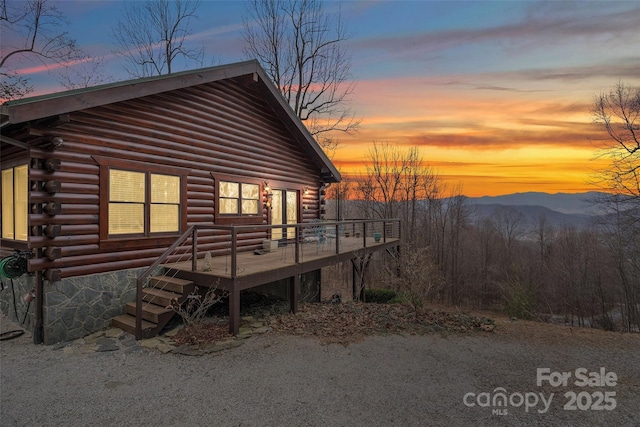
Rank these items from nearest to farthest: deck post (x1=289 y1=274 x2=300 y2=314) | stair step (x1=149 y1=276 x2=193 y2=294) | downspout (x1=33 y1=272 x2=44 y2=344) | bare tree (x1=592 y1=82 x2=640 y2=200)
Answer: downspout (x1=33 y1=272 x2=44 y2=344)
stair step (x1=149 y1=276 x2=193 y2=294)
deck post (x1=289 y1=274 x2=300 y2=314)
bare tree (x1=592 y1=82 x2=640 y2=200)

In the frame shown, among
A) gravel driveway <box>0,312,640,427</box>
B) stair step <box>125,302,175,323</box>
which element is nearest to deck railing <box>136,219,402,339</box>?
stair step <box>125,302,175,323</box>

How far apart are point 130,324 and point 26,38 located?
1423 centimetres

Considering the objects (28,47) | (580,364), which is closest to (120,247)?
(580,364)

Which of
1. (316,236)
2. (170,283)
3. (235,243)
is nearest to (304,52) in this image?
(316,236)

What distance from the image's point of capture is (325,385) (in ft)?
15.2

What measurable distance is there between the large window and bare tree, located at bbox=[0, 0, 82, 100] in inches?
391

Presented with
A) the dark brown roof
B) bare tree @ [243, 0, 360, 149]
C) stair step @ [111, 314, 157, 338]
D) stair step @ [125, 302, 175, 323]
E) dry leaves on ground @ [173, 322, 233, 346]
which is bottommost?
dry leaves on ground @ [173, 322, 233, 346]

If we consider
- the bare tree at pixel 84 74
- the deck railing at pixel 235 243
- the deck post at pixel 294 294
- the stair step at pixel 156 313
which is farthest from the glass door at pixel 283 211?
the bare tree at pixel 84 74

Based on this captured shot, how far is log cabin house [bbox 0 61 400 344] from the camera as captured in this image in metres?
5.92

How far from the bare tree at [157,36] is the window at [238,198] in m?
14.4

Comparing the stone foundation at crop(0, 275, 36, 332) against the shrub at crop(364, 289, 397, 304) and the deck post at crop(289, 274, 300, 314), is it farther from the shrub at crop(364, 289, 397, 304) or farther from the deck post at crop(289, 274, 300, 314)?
the shrub at crop(364, 289, 397, 304)

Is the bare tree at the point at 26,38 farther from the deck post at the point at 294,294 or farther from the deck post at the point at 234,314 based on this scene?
the deck post at the point at 294,294

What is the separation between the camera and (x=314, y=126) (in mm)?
21812

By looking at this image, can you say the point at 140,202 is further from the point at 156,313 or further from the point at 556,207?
the point at 556,207
